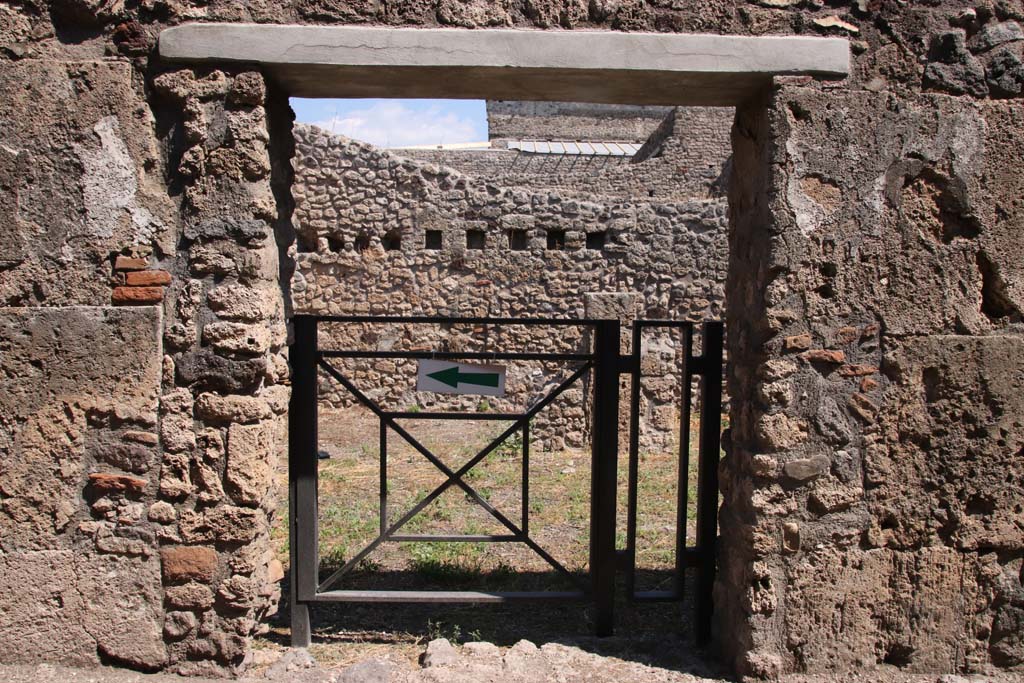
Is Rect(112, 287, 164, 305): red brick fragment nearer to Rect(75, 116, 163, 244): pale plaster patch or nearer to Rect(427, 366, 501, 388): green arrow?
Rect(75, 116, 163, 244): pale plaster patch

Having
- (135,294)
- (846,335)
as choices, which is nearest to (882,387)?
(846,335)

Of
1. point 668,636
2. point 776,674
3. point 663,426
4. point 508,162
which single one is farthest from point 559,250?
point 508,162

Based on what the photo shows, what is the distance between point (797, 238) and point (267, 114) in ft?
7.06

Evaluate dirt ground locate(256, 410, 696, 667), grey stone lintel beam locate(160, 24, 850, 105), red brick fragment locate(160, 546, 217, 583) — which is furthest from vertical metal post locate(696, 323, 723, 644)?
red brick fragment locate(160, 546, 217, 583)

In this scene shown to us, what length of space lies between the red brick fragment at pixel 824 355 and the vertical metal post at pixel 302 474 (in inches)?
80.8

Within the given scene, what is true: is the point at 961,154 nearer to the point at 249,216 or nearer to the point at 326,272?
the point at 249,216

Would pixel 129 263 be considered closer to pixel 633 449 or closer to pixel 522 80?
pixel 522 80

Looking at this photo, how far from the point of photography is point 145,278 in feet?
9.72

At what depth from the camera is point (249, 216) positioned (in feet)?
9.72

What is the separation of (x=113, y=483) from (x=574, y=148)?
19.1 metres

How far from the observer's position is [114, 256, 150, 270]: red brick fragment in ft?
9.67

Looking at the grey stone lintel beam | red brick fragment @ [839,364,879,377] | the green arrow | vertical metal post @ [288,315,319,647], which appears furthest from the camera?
the green arrow

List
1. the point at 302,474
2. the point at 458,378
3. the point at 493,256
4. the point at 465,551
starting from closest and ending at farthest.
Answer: the point at 302,474, the point at 458,378, the point at 465,551, the point at 493,256

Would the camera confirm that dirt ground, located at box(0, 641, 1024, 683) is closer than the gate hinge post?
Yes
